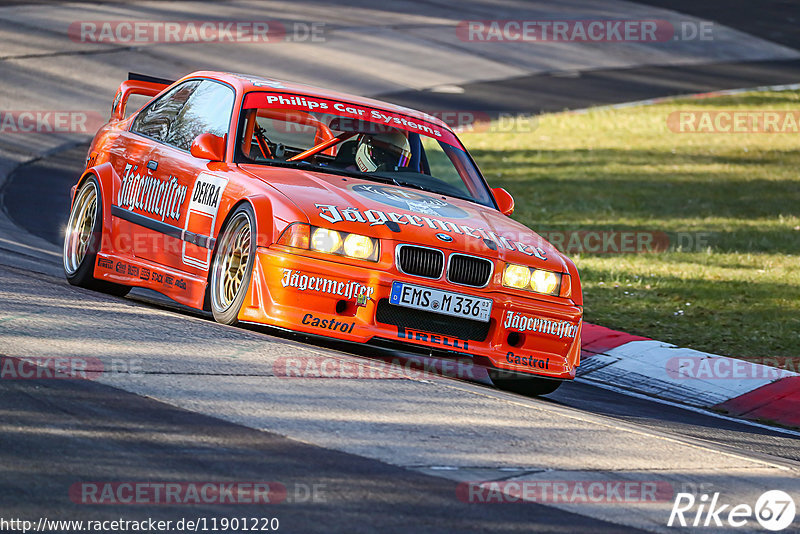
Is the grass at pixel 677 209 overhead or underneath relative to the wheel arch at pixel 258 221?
underneath

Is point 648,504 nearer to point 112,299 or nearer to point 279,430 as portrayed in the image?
point 279,430

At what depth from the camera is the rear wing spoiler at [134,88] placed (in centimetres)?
983

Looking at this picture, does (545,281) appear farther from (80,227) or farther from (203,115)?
(80,227)

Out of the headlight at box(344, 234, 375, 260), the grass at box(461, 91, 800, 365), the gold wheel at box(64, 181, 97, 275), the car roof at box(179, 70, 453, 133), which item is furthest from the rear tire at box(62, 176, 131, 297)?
the grass at box(461, 91, 800, 365)

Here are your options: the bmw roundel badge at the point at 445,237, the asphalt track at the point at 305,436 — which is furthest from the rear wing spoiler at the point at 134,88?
the bmw roundel badge at the point at 445,237

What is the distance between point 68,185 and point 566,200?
6210 mm

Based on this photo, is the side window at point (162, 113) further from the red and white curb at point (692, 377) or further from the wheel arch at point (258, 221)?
the red and white curb at point (692, 377)

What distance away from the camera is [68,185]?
15.1 metres

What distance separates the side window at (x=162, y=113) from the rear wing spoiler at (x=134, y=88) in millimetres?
480

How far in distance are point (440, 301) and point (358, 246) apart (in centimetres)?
55

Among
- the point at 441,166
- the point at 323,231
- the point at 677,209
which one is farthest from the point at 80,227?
the point at 677,209

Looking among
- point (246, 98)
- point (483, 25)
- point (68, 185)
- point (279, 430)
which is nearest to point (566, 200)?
point (68, 185)

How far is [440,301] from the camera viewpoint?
7.14 meters

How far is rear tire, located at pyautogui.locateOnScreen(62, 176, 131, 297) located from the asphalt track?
0.63 metres
